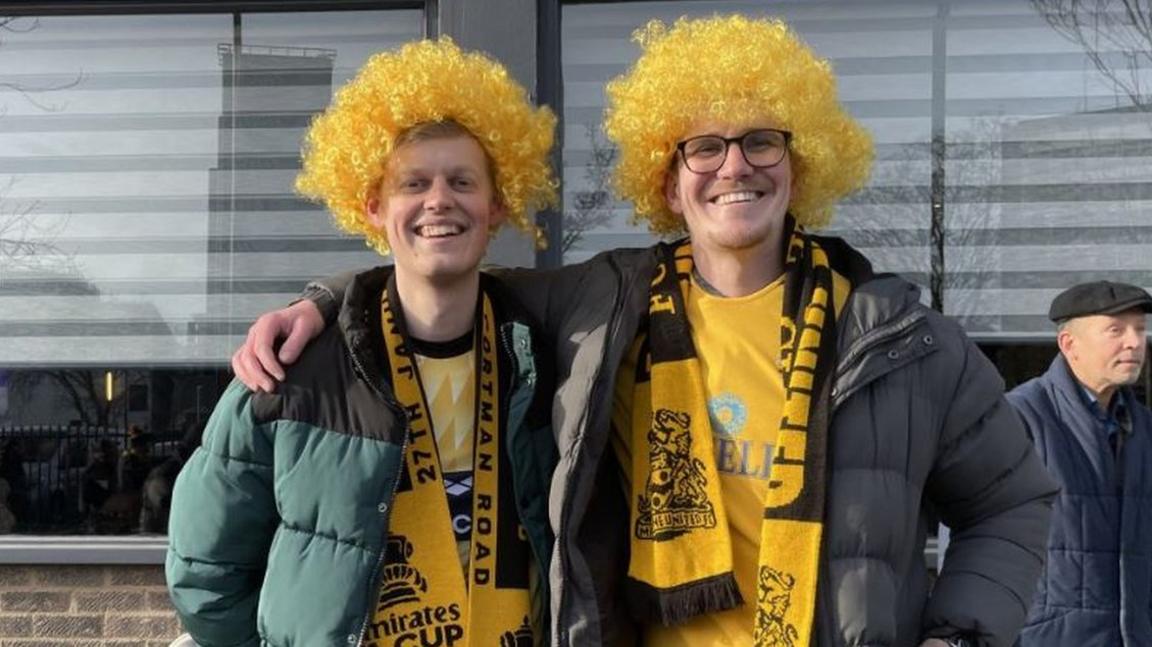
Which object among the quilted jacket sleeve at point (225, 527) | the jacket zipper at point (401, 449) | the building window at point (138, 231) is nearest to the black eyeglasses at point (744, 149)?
the jacket zipper at point (401, 449)

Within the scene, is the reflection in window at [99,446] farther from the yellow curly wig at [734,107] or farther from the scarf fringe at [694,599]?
the scarf fringe at [694,599]

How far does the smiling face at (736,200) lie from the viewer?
7.68 ft

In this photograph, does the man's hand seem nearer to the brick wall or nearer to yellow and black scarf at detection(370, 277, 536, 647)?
yellow and black scarf at detection(370, 277, 536, 647)

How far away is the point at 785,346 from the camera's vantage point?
7.50 ft

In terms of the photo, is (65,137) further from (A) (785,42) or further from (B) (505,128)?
(A) (785,42)

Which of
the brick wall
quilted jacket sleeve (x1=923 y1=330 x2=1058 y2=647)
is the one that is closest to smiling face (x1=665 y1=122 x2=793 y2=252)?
quilted jacket sleeve (x1=923 y1=330 x2=1058 y2=647)

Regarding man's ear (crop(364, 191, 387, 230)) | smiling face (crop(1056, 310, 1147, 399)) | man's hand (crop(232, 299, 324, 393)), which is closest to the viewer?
man's hand (crop(232, 299, 324, 393))

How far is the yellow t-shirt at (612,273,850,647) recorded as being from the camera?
2.25 meters

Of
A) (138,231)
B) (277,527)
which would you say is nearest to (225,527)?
(277,527)

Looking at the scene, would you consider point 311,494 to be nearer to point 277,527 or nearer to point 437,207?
point 277,527

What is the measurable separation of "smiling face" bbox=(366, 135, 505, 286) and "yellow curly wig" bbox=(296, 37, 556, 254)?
5cm

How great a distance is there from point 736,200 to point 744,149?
13cm

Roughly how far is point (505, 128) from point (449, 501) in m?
0.84

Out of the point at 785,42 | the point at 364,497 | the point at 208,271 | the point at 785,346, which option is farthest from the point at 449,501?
the point at 208,271
